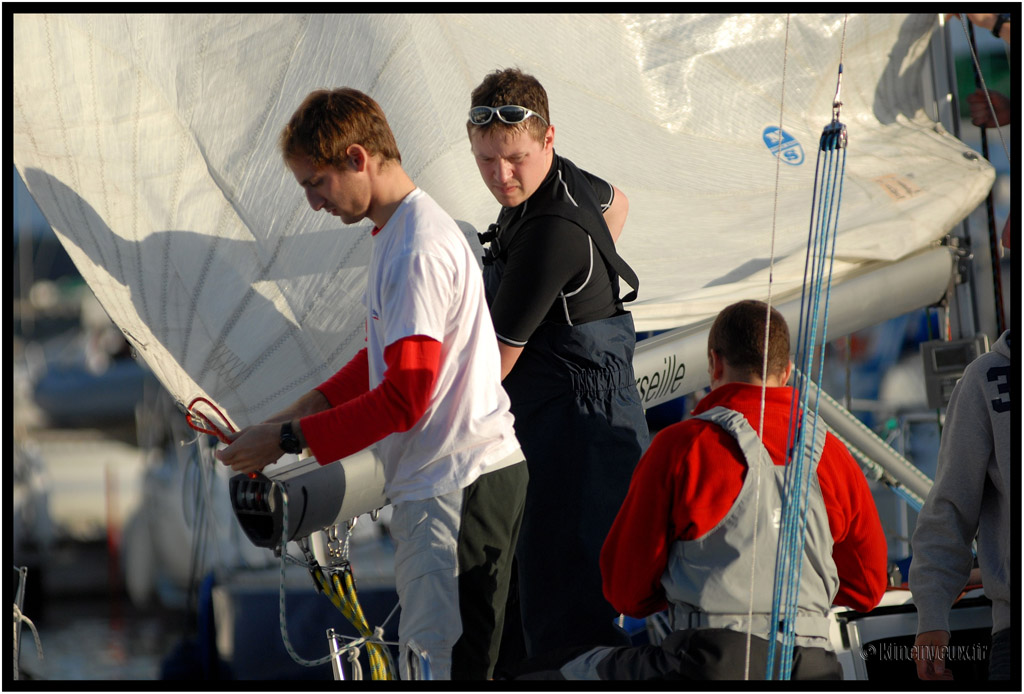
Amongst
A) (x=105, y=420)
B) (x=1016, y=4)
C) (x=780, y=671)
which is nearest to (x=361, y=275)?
(x=780, y=671)

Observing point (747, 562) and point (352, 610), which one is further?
point (352, 610)

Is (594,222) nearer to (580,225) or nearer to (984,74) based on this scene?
(580,225)

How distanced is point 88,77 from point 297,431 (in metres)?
1.16

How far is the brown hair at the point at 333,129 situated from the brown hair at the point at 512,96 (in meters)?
0.35

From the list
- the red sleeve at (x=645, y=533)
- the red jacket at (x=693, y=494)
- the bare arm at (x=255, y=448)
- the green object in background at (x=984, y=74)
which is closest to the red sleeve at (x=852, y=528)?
the red jacket at (x=693, y=494)

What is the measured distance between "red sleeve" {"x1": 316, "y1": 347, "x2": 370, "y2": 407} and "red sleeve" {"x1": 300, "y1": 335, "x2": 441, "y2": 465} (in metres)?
0.23

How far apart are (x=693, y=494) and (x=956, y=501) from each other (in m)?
0.43

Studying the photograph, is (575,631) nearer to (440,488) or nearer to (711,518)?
(711,518)

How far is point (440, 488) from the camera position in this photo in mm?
1396

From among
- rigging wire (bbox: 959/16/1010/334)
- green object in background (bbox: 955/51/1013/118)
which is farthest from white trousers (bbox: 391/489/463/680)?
green object in background (bbox: 955/51/1013/118)

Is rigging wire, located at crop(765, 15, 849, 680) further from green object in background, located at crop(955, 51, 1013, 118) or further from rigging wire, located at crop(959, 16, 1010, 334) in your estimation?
green object in background, located at crop(955, 51, 1013, 118)

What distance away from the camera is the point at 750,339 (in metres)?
1.61

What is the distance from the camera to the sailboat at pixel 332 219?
2.03m

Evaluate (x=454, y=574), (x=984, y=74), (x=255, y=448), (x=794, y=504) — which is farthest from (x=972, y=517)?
(x=984, y=74)
